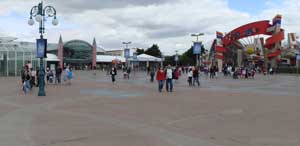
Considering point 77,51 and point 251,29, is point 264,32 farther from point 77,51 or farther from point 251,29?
point 77,51

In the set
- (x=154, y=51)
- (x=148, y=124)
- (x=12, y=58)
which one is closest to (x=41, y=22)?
(x=148, y=124)

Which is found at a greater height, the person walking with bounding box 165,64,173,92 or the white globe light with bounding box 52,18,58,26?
the white globe light with bounding box 52,18,58,26

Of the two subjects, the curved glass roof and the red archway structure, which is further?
the curved glass roof

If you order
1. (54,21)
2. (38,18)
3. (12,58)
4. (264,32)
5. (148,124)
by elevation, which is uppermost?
(264,32)

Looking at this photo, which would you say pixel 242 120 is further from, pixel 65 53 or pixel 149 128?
pixel 65 53

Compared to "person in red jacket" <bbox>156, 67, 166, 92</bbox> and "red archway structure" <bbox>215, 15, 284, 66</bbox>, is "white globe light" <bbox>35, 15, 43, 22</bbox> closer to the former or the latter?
"person in red jacket" <bbox>156, 67, 166, 92</bbox>

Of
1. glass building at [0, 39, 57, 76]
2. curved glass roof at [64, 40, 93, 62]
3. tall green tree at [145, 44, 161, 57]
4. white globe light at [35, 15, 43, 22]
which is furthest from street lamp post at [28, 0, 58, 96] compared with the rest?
tall green tree at [145, 44, 161, 57]

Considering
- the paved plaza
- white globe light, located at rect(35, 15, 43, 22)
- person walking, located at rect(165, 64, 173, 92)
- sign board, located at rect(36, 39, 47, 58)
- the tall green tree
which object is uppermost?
the tall green tree

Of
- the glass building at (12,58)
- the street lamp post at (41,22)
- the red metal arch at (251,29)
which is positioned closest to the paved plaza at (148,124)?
the street lamp post at (41,22)

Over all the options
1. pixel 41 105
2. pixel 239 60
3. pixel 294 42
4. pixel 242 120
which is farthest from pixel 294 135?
pixel 294 42

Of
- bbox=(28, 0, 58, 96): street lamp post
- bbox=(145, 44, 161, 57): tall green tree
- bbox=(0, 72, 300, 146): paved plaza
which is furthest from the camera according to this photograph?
bbox=(145, 44, 161, 57): tall green tree

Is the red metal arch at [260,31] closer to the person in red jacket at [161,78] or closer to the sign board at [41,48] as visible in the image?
the person in red jacket at [161,78]

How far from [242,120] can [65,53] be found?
96.2 meters

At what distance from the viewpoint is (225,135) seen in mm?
8289
